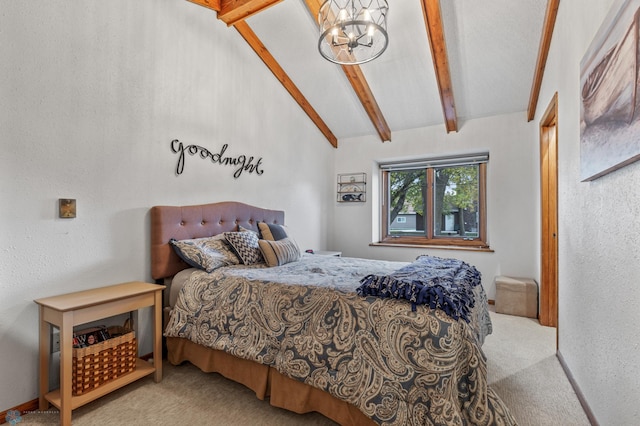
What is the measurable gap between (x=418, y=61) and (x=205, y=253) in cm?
291

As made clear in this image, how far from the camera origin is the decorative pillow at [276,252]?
8.89 ft

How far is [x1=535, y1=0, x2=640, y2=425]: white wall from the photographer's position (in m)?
1.26

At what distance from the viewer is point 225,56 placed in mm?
3176

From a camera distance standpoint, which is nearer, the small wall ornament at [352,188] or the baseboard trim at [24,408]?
the baseboard trim at [24,408]

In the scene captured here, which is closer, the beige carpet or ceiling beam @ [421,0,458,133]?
the beige carpet

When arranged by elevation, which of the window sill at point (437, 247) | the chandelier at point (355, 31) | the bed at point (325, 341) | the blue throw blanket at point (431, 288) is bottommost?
the bed at point (325, 341)

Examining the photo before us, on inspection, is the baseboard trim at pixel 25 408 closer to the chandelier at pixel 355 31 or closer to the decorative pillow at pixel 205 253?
the decorative pillow at pixel 205 253

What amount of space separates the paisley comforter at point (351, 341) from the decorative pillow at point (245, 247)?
447 mm

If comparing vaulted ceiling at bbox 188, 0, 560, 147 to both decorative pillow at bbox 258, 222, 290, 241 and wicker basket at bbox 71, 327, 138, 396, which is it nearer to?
decorative pillow at bbox 258, 222, 290, 241

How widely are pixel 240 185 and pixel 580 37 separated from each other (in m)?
2.96

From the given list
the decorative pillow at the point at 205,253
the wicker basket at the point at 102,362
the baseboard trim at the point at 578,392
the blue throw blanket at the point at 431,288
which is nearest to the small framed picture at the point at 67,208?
the decorative pillow at the point at 205,253

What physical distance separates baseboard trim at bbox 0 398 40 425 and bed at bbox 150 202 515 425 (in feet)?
2.45

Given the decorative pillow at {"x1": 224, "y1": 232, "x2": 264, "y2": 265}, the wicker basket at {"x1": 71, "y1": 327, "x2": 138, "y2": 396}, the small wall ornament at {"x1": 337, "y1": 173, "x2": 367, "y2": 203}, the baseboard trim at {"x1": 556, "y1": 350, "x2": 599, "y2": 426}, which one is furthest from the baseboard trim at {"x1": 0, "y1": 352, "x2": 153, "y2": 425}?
the small wall ornament at {"x1": 337, "y1": 173, "x2": 367, "y2": 203}

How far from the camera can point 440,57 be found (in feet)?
10.1
